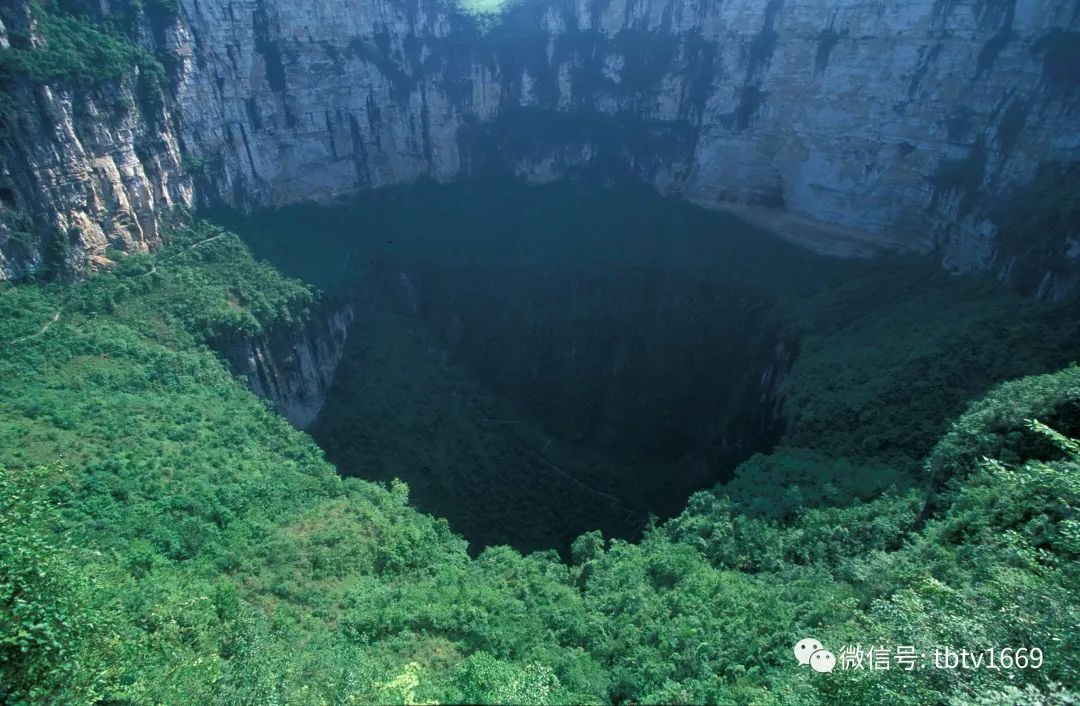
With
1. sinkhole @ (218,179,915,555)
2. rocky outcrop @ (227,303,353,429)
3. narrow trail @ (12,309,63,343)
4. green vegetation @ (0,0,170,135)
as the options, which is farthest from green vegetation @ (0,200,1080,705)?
green vegetation @ (0,0,170,135)

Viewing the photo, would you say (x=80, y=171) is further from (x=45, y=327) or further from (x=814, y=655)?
(x=814, y=655)

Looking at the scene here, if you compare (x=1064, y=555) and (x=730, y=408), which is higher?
(x=1064, y=555)

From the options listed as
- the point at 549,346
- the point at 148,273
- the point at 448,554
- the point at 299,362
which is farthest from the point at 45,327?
the point at 549,346

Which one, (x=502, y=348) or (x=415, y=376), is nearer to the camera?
(x=415, y=376)

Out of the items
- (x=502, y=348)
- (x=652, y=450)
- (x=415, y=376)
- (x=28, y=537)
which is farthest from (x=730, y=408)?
(x=28, y=537)

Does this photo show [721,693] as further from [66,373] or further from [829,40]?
[829,40]

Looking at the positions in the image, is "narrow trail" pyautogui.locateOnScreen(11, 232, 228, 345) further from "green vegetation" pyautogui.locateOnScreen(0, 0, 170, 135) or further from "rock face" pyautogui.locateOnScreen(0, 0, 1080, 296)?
"green vegetation" pyautogui.locateOnScreen(0, 0, 170, 135)
